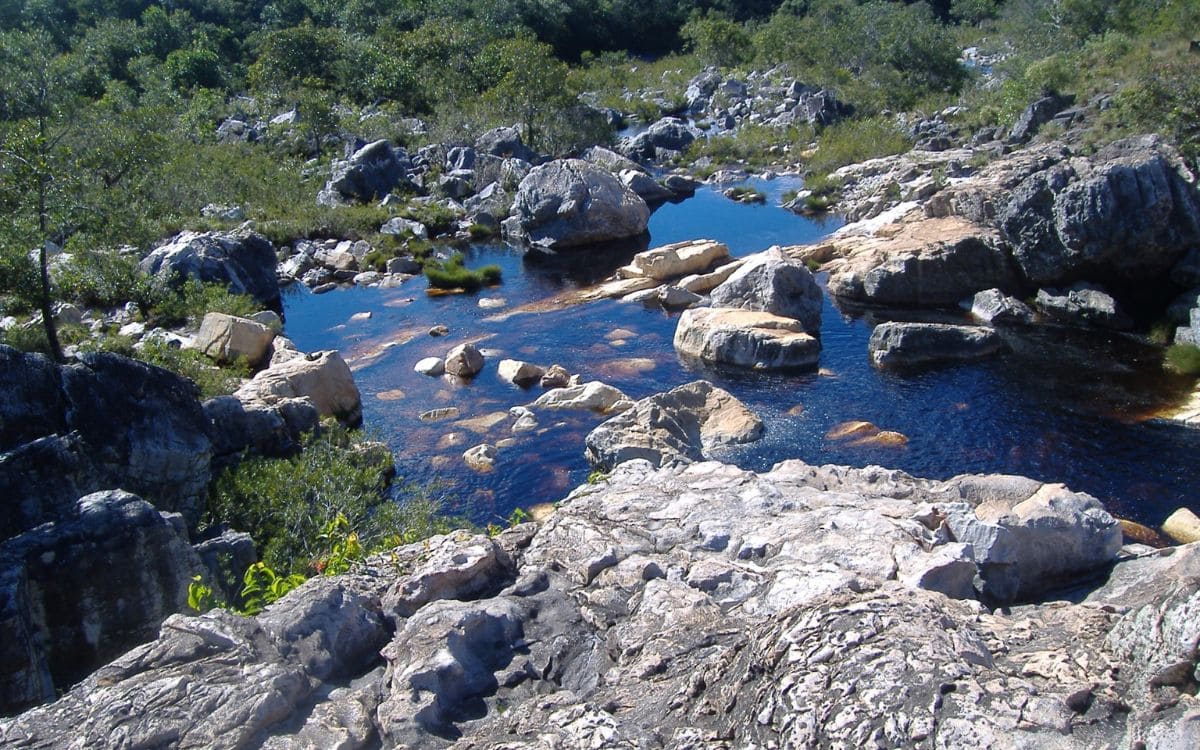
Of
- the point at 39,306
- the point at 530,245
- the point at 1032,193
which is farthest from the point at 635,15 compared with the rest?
the point at 39,306

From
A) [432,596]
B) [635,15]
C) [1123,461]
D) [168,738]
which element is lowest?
[1123,461]

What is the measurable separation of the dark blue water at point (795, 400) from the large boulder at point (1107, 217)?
8.49 ft

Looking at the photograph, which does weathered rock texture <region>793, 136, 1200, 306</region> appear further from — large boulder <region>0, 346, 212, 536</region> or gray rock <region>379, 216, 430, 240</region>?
large boulder <region>0, 346, 212, 536</region>

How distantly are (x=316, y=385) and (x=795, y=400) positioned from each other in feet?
42.6

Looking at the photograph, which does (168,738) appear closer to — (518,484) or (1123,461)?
(518,484)

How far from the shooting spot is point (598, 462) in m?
21.3

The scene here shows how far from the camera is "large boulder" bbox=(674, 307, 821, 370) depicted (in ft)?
89.1

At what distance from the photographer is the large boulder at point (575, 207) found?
41750 mm

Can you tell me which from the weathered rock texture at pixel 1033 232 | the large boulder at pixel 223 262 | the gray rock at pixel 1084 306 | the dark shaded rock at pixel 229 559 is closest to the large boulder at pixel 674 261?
the weathered rock texture at pixel 1033 232

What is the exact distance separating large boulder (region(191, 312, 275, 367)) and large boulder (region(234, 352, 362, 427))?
259cm

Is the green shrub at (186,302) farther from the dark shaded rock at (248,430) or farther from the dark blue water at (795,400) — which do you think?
the dark shaded rock at (248,430)

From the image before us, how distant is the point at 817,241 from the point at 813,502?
91.3 ft

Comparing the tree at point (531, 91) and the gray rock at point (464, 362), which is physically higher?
the tree at point (531, 91)

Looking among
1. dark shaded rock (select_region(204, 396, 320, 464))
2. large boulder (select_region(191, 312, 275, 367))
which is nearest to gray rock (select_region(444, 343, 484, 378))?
large boulder (select_region(191, 312, 275, 367))
